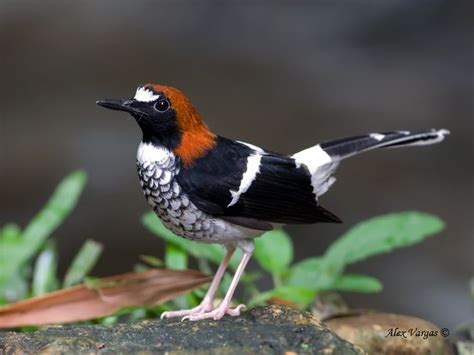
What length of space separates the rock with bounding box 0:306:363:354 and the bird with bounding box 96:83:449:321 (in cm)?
18

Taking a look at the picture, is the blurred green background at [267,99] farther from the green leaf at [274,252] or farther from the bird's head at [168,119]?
the bird's head at [168,119]

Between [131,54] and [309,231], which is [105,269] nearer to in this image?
[309,231]

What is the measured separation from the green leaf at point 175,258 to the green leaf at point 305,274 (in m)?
0.53

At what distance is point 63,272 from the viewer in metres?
5.90

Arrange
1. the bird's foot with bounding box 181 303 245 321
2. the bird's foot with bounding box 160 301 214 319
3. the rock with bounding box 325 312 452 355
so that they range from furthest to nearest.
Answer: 1. the rock with bounding box 325 312 452 355
2. the bird's foot with bounding box 160 301 214 319
3. the bird's foot with bounding box 181 303 245 321

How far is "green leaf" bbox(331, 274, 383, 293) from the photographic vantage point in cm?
396

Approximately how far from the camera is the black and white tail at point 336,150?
10.6ft

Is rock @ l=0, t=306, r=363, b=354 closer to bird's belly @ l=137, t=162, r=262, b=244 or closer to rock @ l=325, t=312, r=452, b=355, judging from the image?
bird's belly @ l=137, t=162, r=262, b=244

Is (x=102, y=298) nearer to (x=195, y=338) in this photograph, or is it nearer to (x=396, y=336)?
(x=195, y=338)

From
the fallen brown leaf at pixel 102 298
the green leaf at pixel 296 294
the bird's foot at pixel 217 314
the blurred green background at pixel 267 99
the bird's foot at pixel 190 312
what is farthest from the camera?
the blurred green background at pixel 267 99

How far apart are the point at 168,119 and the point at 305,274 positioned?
1.51 metres

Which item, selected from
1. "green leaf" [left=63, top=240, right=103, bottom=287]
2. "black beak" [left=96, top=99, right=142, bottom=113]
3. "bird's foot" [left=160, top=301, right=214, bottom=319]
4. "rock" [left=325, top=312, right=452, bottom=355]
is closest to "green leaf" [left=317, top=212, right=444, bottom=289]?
"rock" [left=325, top=312, right=452, bottom=355]

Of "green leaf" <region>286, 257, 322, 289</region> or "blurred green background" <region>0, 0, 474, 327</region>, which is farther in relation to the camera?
"blurred green background" <region>0, 0, 474, 327</region>
